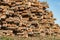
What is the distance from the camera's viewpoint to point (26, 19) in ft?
103

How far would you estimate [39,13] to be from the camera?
34.1 meters

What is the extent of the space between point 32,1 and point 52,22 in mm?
4735

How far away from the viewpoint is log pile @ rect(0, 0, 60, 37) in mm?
29312

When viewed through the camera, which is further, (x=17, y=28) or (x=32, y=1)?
(x=32, y=1)

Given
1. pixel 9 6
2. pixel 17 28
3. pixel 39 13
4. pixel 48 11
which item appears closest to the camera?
pixel 17 28

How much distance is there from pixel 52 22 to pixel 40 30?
14.9 feet

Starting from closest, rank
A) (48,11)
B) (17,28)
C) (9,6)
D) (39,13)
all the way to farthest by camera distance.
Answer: (17,28) < (9,6) < (39,13) < (48,11)

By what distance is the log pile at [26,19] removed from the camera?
2931cm

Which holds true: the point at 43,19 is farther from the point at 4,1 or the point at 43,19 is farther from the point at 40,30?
the point at 4,1

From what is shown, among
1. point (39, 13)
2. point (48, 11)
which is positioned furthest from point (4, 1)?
point (48, 11)

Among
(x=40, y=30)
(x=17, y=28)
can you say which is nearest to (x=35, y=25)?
(x=40, y=30)

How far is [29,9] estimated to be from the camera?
3238 centimetres

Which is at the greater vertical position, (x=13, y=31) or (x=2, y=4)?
(x=2, y=4)

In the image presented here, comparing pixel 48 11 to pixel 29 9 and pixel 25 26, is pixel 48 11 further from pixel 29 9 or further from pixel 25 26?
pixel 25 26
